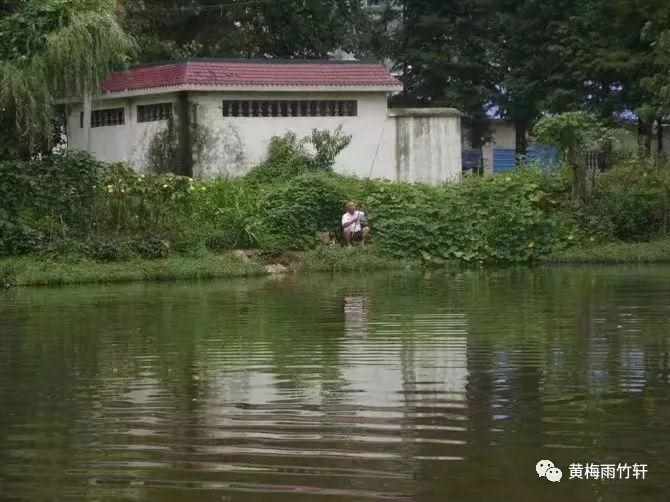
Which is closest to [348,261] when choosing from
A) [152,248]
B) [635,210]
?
[152,248]

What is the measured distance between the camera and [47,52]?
26.0 m

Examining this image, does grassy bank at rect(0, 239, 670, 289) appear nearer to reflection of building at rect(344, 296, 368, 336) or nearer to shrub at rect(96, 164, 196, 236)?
shrub at rect(96, 164, 196, 236)

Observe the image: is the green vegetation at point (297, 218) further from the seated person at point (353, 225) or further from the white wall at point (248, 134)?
the white wall at point (248, 134)

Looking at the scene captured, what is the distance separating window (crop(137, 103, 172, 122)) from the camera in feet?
106

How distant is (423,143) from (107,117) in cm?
873

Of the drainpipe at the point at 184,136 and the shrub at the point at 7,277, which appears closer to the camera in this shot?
the shrub at the point at 7,277

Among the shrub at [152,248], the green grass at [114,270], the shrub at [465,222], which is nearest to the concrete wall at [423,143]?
the shrub at [465,222]

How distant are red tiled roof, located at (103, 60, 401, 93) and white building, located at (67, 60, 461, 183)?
0.09 feet

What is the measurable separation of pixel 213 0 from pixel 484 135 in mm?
10684

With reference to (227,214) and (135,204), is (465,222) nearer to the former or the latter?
(227,214)

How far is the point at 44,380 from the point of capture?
1127cm

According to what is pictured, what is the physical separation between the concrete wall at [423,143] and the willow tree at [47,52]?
9.27 m

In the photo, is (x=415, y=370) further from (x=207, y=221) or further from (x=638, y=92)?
(x=638, y=92)

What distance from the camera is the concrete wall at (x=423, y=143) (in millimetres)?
33312
